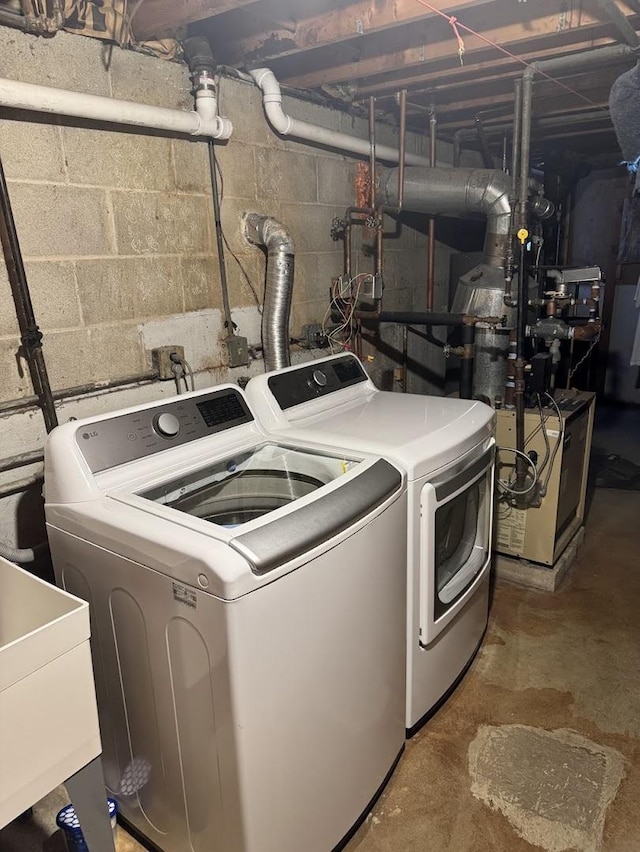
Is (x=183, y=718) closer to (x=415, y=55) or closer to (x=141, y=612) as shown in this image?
(x=141, y=612)

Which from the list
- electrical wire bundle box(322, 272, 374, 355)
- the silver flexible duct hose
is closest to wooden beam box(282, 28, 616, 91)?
electrical wire bundle box(322, 272, 374, 355)

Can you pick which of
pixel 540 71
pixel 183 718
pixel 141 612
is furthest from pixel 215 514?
pixel 540 71

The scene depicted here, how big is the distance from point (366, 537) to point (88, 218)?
52.1 inches

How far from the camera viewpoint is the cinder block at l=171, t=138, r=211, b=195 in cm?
212

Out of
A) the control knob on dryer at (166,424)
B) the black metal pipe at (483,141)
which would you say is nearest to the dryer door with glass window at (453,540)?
the control knob on dryer at (166,424)

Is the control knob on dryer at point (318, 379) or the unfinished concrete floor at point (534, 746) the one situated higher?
the control knob on dryer at point (318, 379)

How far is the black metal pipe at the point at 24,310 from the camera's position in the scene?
1.63 metres

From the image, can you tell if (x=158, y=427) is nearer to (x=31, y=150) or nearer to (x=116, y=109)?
(x=31, y=150)

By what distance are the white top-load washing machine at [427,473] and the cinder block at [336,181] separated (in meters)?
0.94

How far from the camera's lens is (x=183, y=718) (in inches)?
52.5

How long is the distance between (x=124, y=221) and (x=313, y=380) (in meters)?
0.84

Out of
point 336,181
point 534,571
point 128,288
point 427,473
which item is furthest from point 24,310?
point 534,571

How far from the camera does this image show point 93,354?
1.96 metres

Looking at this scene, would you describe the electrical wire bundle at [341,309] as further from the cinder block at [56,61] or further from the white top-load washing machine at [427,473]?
the cinder block at [56,61]
